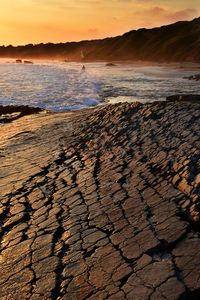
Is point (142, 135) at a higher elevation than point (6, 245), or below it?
higher

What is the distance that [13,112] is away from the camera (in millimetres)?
21750

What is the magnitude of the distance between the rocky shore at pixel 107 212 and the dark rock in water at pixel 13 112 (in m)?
6.36

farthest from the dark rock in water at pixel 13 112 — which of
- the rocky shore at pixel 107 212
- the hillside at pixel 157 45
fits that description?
the hillside at pixel 157 45

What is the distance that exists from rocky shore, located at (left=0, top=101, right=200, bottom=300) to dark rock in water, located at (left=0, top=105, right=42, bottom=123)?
20.9 feet

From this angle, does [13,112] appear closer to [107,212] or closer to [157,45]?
[107,212]

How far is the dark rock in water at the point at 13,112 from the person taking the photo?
64.1 ft

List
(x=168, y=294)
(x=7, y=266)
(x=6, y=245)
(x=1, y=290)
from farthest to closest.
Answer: (x=6, y=245)
(x=7, y=266)
(x=1, y=290)
(x=168, y=294)

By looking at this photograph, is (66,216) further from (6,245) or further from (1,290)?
(1,290)

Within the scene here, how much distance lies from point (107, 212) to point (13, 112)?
1493 centimetres

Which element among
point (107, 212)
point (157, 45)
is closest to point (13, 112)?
point (107, 212)

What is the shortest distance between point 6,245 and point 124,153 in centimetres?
434

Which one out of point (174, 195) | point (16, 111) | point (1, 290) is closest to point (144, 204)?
point (174, 195)

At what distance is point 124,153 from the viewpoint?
424 inches

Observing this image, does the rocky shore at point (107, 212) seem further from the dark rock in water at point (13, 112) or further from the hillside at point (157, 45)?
the hillside at point (157, 45)
